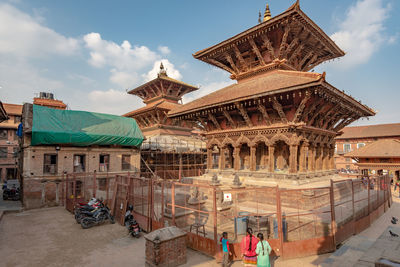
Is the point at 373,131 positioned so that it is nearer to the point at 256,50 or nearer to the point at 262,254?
the point at 256,50

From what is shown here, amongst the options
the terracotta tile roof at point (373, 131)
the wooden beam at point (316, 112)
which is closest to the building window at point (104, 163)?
the wooden beam at point (316, 112)

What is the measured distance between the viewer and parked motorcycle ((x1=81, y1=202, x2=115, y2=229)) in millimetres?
11508

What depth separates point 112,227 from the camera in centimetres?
1170

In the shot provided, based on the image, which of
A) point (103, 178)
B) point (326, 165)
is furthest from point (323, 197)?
point (103, 178)

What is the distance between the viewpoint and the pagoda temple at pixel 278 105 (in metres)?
14.1

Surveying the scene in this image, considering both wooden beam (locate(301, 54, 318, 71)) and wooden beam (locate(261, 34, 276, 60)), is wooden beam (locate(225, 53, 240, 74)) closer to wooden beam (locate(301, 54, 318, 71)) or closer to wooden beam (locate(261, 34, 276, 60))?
wooden beam (locate(261, 34, 276, 60))

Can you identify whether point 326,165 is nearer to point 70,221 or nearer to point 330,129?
point 330,129

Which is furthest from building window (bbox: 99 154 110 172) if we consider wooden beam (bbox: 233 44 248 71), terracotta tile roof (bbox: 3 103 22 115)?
terracotta tile roof (bbox: 3 103 22 115)

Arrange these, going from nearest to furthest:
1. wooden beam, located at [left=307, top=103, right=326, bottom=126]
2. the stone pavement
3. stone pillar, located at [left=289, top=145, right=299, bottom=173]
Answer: the stone pavement
stone pillar, located at [left=289, top=145, right=299, bottom=173]
wooden beam, located at [left=307, top=103, right=326, bottom=126]

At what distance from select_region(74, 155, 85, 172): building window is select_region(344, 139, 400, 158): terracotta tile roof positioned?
34.2 m

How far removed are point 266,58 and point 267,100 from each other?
18.3ft

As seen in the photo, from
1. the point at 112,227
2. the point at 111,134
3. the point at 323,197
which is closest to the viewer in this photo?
the point at 112,227

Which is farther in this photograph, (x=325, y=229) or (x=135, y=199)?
(x=135, y=199)

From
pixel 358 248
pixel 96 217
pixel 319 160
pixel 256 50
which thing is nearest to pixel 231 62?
pixel 256 50
